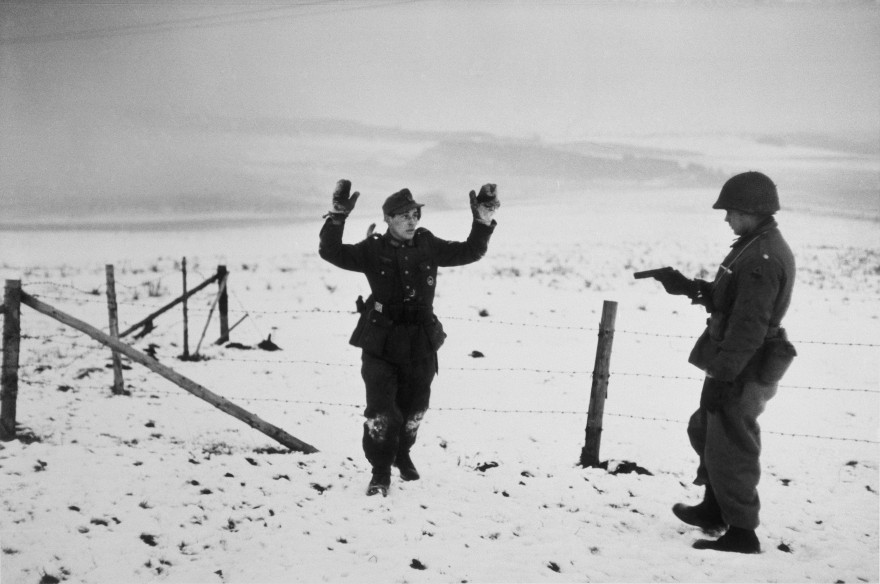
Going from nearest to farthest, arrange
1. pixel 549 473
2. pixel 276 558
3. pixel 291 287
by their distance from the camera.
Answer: pixel 276 558
pixel 549 473
pixel 291 287

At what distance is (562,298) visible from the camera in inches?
581

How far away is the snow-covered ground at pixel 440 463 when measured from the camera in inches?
153

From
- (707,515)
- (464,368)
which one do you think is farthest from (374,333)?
(464,368)

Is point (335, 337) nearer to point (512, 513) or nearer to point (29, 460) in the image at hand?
point (29, 460)

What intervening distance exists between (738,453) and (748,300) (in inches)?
41.0

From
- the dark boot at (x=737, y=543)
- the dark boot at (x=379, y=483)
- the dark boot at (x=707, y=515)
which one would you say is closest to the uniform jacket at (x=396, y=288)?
the dark boot at (x=379, y=483)

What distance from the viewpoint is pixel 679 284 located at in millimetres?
3959

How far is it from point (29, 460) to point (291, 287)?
11415 mm

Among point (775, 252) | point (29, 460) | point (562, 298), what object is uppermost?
point (775, 252)

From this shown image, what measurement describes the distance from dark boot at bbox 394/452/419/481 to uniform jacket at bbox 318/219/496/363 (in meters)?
1.08

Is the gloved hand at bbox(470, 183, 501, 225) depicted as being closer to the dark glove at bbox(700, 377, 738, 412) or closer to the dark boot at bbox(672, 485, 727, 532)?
the dark glove at bbox(700, 377, 738, 412)

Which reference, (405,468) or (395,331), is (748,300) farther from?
(405,468)

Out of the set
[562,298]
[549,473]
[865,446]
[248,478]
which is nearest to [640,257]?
[562,298]

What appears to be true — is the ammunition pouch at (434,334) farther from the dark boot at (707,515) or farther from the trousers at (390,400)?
the dark boot at (707,515)
